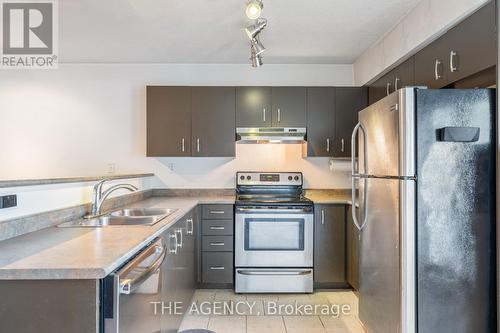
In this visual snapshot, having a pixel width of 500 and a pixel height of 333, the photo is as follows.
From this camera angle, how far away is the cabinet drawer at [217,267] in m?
3.36

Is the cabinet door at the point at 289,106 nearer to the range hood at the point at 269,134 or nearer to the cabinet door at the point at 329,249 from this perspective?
the range hood at the point at 269,134

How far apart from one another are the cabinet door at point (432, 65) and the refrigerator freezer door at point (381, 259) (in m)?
0.81

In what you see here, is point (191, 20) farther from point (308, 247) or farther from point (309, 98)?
point (308, 247)

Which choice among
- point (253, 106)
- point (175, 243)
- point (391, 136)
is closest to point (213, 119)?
point (253, 106)

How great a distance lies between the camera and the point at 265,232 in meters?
3.30

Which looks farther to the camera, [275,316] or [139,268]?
[275,316]

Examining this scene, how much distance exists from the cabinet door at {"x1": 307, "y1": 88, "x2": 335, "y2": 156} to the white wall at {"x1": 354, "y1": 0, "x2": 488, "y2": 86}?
1.46 feet

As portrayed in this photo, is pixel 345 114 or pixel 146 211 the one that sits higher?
pixel 345 114

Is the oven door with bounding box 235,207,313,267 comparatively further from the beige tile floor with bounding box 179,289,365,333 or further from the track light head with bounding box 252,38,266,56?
the track light head with bounding box 252,38,266,56

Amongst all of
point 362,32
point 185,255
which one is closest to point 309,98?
point 362,32

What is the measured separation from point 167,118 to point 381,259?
99.3 inches

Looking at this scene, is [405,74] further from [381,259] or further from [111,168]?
[111,168]

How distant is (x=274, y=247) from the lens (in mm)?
3293

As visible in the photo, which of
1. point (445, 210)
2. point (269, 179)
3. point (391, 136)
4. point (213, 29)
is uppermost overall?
point (213, 29)
